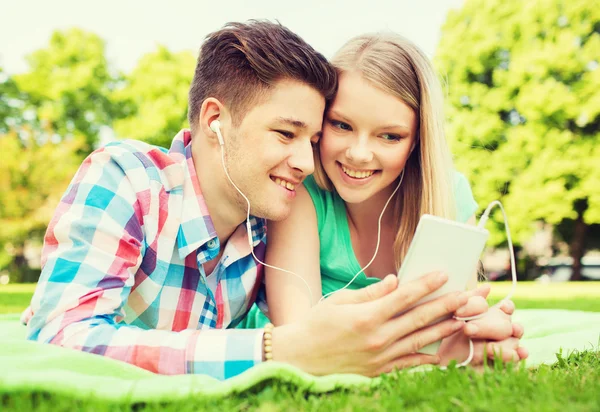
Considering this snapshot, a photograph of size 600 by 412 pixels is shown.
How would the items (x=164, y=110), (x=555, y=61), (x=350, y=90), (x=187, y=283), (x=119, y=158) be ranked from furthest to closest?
(x=164, y=110)
(x=555, y=61)
(x=350, y=90)
(x=187, y=283)
(x=119, y=158)

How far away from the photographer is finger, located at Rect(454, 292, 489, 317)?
6.91 feet

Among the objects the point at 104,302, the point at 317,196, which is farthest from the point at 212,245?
the point at 317,196

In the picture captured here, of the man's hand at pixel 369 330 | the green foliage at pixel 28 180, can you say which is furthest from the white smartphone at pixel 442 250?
the green foliage at pixel 28 180

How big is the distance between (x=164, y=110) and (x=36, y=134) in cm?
556

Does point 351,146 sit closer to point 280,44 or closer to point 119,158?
point 280,44

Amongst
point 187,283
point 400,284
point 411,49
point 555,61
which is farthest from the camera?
point 555,61

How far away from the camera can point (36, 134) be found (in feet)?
73.5

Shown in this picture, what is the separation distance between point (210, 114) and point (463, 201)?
1.58m

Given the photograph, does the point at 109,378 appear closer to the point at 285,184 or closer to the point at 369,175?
the point at 285,184

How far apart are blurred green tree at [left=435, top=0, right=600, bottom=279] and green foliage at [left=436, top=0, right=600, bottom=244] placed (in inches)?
1.4

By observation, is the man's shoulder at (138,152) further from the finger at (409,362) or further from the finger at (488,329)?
the finger at (488,329)

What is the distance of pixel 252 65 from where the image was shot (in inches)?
109

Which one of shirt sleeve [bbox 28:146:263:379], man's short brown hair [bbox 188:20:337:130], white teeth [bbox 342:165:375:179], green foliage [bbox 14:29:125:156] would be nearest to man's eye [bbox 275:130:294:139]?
man's short brown hair [bbox 188:20:337:130]

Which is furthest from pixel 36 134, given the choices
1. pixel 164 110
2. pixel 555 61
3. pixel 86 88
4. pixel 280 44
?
pixel 280 44
